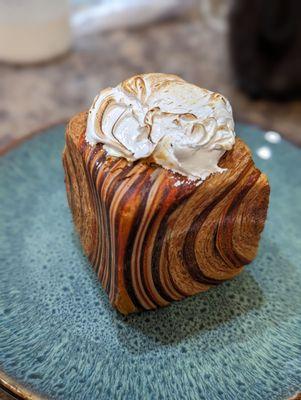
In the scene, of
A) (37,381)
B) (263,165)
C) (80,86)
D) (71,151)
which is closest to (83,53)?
(80,86)

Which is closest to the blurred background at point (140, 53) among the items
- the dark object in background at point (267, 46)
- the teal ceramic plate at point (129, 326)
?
the dark object in background at point (267, 46)

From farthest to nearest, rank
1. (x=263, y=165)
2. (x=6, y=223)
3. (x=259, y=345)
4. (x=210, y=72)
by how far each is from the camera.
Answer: (x=210, y=72) → (x=263, y=165) → (x=6, y=223) → (x=259, y=345)

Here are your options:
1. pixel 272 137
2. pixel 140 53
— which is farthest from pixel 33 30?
pixel 272 137

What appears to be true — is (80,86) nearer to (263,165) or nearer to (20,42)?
(20,42)

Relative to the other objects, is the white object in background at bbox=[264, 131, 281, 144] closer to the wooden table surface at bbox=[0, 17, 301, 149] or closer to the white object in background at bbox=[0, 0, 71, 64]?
the wooden table surface at bbox=[0, 17, 301, 149]

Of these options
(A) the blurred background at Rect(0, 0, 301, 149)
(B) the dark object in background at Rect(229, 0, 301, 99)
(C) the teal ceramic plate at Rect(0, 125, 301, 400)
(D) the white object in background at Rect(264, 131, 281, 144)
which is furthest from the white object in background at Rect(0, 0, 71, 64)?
(D) the white object in background at Rect(264, 131, 281, 144)

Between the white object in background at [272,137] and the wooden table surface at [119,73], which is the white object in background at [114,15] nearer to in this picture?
the wooden table surface at [119,73]

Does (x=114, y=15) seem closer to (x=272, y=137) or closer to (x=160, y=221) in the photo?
(x=272, y=137)
